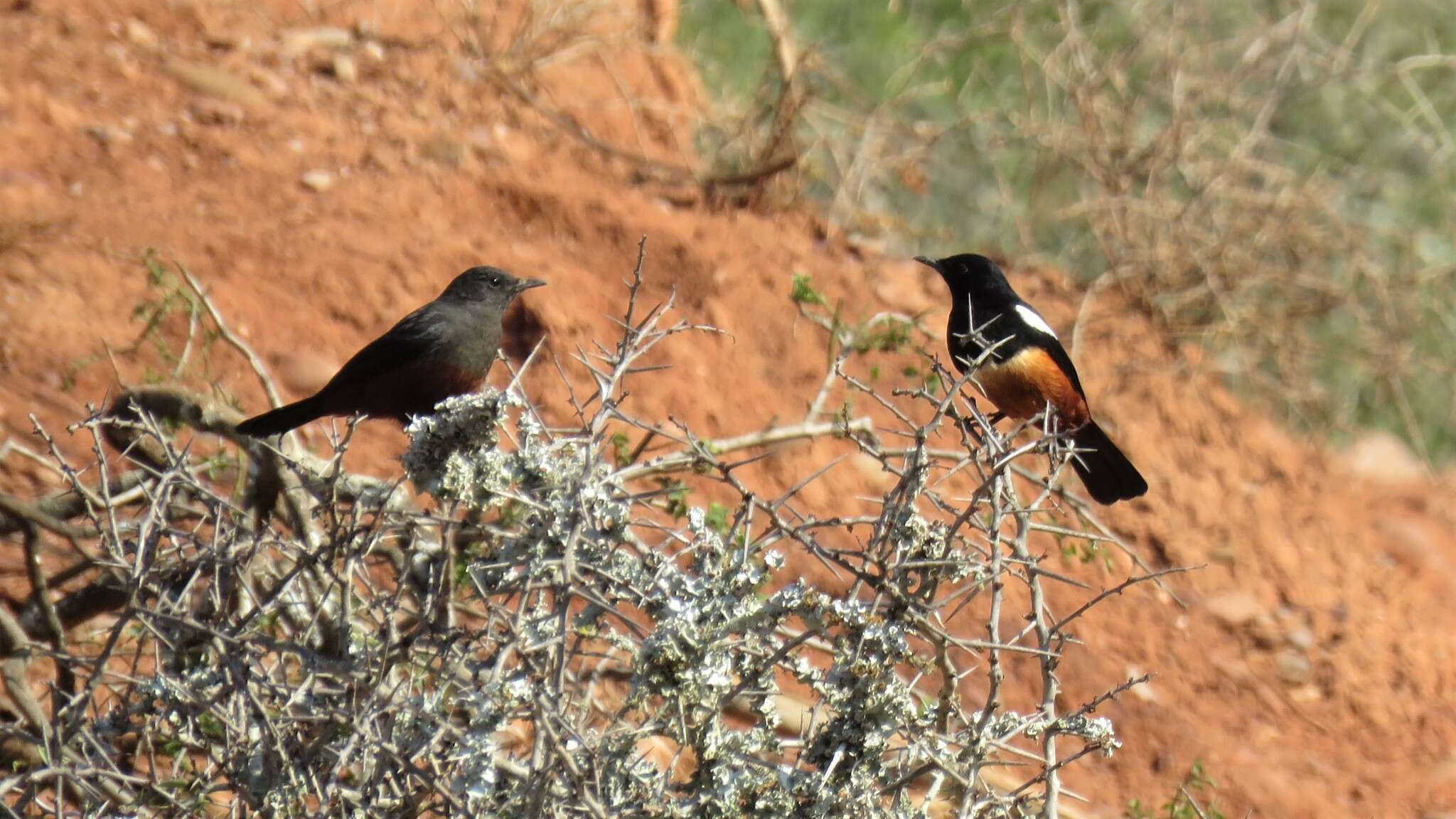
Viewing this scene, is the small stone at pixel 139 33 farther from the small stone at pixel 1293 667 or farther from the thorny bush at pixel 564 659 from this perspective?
the small stone at pixel 1293 667

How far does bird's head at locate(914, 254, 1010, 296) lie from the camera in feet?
18.1

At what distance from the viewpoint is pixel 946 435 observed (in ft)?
21.7

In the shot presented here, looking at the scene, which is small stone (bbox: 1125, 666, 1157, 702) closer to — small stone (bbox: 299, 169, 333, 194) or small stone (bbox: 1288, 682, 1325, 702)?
small stone (bbox: 1288, 682, 1325, 702)

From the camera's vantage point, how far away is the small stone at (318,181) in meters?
6.62

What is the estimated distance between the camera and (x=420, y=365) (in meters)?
4.77

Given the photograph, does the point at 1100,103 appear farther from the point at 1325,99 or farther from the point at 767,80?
the point at 1325,99

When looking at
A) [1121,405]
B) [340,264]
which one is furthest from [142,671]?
[1121,405]

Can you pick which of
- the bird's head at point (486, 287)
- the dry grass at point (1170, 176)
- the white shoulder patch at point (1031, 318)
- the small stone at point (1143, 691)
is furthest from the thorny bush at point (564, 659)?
the dry grass at point (1170, 176)

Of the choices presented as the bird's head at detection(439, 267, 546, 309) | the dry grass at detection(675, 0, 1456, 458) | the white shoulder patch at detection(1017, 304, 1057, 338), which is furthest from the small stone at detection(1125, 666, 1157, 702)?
the bird's head at detection(439, 267, 546, 309)

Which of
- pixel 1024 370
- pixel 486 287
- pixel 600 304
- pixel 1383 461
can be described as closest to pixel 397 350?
pixel 486 287

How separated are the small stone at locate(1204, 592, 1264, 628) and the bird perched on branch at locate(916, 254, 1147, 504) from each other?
120cm

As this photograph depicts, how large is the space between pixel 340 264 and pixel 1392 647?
14.8 feet

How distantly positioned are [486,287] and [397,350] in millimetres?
383

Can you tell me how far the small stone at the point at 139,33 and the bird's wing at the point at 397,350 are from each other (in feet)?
10.6
